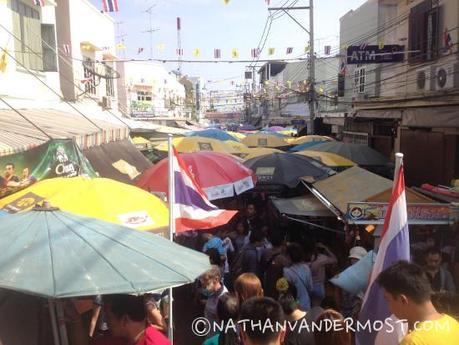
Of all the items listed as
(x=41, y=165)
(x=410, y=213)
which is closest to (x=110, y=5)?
(x=41, y=165)

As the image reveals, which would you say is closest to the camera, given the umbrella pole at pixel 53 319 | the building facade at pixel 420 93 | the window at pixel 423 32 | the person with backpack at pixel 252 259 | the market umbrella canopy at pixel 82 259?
the market umbrella canopy at pixel 82 259

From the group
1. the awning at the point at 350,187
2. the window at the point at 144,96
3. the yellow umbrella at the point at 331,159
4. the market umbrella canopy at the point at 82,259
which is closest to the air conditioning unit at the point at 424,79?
the yellow umbrella at the point at 331,159

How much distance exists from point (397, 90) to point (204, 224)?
11.4m

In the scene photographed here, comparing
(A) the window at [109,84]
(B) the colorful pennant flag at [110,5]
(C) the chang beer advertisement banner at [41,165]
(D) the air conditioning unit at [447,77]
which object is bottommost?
(C) the chang beer advertisement banner at [41,165]

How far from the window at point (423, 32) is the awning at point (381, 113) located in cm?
160

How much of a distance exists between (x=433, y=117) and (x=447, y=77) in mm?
2048

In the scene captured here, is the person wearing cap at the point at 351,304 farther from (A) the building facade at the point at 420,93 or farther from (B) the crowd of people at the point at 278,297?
(A) the building facade at the point at 420,93

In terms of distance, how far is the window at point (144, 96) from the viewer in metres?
40.5

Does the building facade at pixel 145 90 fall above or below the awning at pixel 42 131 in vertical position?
above

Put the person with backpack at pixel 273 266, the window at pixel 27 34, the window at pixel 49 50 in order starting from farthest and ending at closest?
the window at pixel 49 50 < the window at pixel 27 34 < the person with backpack at pixel 273 266

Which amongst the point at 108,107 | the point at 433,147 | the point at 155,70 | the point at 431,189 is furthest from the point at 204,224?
the point at 155,70

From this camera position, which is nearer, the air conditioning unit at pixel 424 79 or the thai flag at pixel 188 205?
the thai flag at pixel 188 205

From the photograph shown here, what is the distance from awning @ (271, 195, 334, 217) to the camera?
24.4ft

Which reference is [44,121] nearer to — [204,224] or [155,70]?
[204,224]
